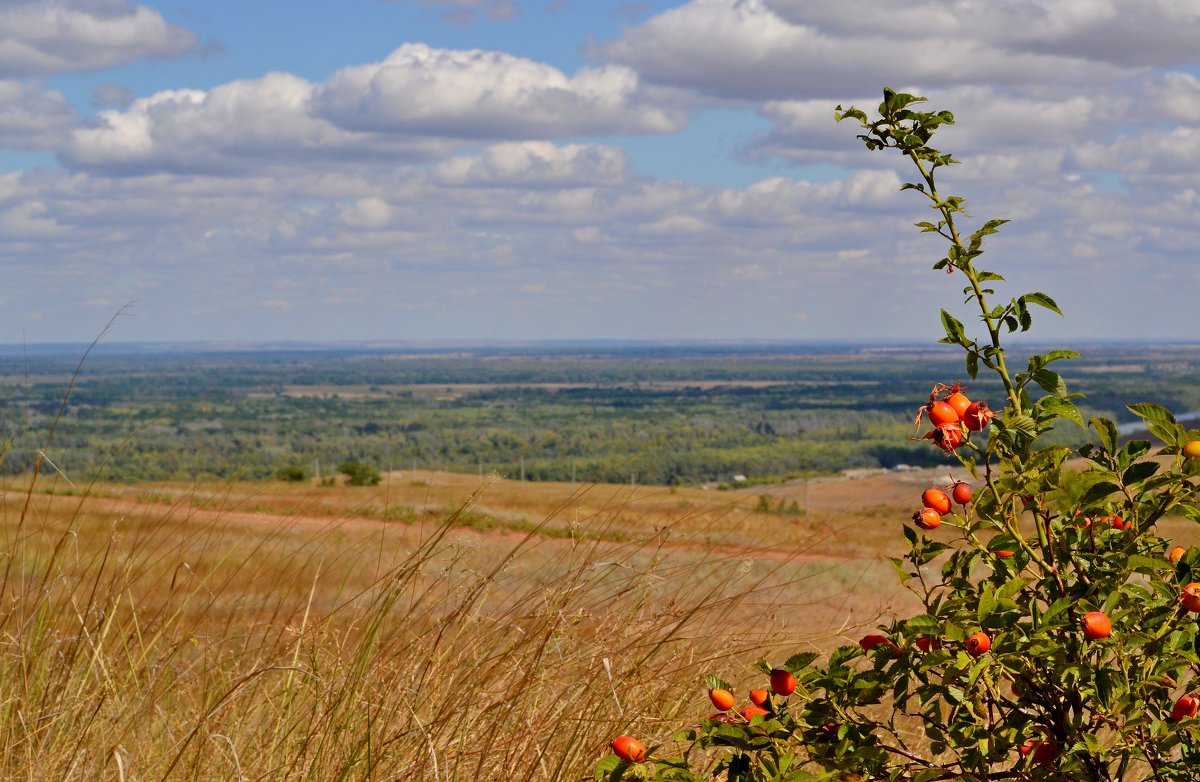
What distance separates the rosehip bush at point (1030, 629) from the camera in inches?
76.5

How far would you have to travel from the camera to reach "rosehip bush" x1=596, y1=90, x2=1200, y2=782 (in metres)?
1.94

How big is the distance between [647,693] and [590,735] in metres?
0.23

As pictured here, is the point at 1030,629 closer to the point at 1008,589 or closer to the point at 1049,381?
the point at 1008,589

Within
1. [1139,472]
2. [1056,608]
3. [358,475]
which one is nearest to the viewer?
[1056,608]

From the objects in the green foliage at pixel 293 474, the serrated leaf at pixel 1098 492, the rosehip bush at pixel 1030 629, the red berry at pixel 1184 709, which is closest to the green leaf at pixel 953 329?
the rosehip bush at pixel 1030 629

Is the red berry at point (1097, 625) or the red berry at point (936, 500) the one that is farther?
the red berry at point (936, 500)

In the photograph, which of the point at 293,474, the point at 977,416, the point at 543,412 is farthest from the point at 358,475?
the point at 543,412

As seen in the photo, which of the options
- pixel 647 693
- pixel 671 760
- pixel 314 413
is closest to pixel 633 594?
pixel 647 693

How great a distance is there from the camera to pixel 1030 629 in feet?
6.63

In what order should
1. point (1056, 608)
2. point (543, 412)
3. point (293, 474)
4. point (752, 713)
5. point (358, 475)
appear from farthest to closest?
point (543, 412) < point (358, 475) < point (293, 474) < point (752, 713) < point (1056, 608)

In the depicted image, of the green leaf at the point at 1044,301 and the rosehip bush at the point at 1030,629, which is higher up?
the green leaf at the point at 1044,301

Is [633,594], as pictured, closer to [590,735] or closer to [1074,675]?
[590,735]

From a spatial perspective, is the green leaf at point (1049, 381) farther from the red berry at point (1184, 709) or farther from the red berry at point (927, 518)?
the red berry at point (1184, 709)

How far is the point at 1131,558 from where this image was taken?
6.45ft
